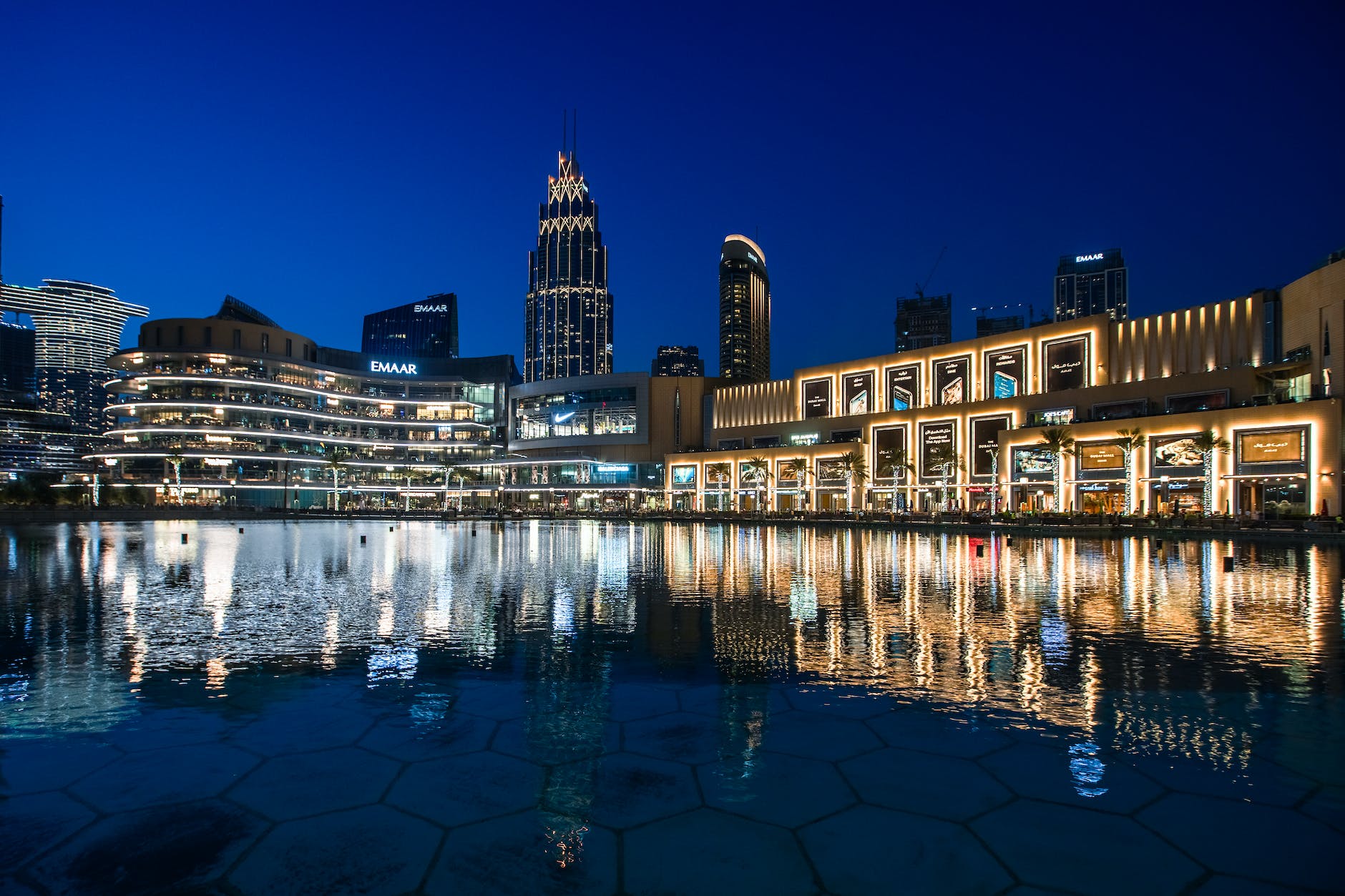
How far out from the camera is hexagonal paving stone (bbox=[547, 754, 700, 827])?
4.26 meters

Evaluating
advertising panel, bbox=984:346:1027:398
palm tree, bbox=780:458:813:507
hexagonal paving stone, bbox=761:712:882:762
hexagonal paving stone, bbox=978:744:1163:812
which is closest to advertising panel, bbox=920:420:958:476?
advertising panel, bbox=984:346:1027:398

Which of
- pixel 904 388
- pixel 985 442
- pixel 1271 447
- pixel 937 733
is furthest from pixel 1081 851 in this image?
pixel 904 388

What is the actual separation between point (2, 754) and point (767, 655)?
7015 millimetres

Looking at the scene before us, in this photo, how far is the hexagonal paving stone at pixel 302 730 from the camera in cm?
543

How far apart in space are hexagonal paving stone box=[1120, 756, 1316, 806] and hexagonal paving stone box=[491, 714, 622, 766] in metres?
3.73

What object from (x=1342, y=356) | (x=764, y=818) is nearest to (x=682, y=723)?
(x=764, y=818)

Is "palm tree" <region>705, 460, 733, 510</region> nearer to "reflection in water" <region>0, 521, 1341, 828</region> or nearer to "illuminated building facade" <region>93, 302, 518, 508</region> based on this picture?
"illuminated building facade" <region>93, 302, 518, 508</region>

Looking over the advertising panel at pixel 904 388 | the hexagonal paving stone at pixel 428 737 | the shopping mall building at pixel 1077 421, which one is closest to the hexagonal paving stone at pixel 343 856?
the hexagonal paving stone at pixel 428 737

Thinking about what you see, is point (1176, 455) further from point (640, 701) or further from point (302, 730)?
point (302, 730)

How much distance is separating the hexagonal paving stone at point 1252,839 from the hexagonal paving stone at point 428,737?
444 centimetres

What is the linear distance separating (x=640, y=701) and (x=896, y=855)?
11.0ft

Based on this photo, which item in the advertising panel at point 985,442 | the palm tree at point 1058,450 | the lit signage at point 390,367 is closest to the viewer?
the palm tree at point 1058,450

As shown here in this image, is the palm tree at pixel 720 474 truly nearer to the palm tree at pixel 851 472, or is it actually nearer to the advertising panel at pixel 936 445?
the palm tree at pixel 851 472

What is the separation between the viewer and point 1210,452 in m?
60.8
